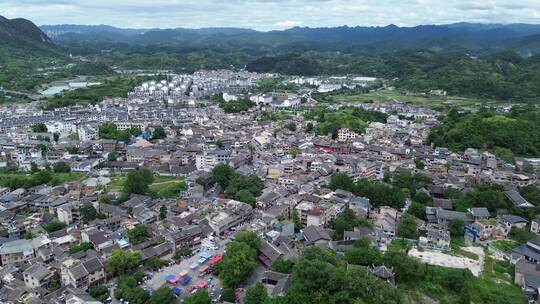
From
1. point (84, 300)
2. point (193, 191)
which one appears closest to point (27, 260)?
point (84, 300)

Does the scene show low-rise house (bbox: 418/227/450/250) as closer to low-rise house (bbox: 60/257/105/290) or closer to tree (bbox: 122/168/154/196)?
low-rise house (bbox: 60/257/105/290)

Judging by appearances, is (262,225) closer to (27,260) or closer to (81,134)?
(27,260)

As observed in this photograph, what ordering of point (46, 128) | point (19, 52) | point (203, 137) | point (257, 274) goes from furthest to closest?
point (19, 52), point (46, 128), point (203, 137), point (257, 274)

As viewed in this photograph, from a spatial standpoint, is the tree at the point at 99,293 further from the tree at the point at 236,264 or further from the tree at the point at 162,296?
the tree at the point at 236,264

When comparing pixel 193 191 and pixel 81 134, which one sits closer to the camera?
pixel 193 191

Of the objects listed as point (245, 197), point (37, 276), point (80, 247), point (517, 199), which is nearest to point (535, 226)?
point (517, 199)

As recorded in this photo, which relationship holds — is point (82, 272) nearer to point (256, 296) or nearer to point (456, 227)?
point (256, 296)
